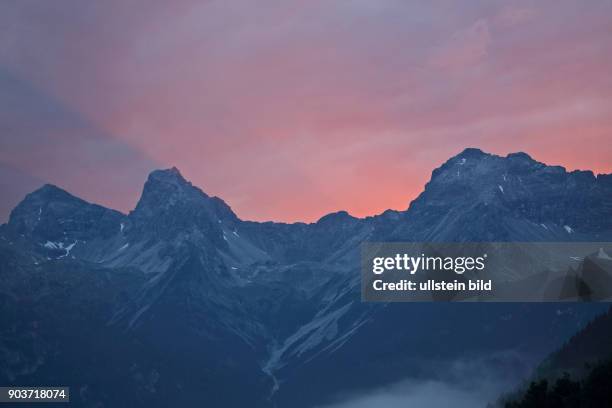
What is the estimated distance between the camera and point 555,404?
198 meters

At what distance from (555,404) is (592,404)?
9.20 metres

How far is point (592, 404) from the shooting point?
190500 mm
